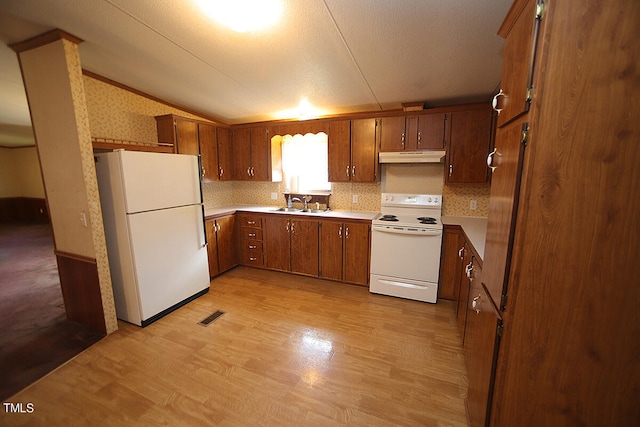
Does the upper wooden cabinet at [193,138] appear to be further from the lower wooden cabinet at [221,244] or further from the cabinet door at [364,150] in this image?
the cabinet door at [364,150]

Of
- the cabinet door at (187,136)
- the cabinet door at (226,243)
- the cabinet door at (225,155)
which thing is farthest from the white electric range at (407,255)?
the cabinet door at (187,136)

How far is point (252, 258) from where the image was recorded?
3.85 metres

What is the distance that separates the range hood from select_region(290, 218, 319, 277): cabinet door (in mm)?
1231

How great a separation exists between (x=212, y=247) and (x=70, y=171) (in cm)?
166

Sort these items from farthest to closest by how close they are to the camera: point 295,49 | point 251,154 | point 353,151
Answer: point 251,154
point 353,151
point 295,49

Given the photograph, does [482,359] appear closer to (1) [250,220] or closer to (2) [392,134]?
(2) [392,134]

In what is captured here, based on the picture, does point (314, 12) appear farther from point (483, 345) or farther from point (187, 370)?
point (187, 370)

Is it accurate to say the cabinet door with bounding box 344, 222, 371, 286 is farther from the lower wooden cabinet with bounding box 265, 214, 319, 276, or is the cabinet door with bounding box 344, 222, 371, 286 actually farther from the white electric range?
the lower wooden cabinet with bounding box 265, 214, 319, 276

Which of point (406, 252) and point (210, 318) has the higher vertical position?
point (406, 252)

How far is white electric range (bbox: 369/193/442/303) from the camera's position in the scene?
276 cm

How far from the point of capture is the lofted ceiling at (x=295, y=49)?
5.26ft

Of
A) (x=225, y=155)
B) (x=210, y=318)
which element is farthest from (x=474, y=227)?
(x=225, y=155)

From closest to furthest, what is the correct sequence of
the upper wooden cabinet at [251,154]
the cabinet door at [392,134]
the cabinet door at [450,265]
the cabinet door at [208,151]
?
the cabinet door at [450,265] → the cabinet door at [392,134] → the cabinet door at [208,151] → the upper wooden cabinet at [251,154]

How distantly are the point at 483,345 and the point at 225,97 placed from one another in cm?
345
